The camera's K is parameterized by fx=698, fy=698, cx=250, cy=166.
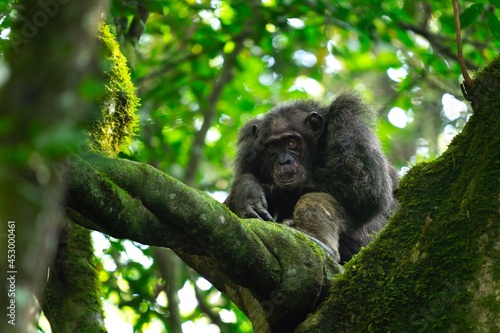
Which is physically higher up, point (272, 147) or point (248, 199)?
point (248, 199)

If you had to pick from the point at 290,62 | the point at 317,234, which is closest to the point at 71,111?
the point at 317,234

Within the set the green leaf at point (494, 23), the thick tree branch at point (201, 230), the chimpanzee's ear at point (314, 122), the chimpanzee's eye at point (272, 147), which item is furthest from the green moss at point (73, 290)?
the green leaf at point (494, 23)

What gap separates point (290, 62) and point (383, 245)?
33.3ft

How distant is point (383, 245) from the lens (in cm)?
512

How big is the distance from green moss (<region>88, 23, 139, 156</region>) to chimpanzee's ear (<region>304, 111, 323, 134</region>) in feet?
8.23

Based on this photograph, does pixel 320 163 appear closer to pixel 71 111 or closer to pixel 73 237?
pixel 73 237

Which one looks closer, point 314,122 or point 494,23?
point 494,23

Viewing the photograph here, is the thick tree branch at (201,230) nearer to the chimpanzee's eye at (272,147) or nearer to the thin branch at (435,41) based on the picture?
the chimpanzee's eye at (272,147)

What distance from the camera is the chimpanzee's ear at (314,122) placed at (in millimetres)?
8263

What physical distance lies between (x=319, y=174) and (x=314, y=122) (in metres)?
1.09

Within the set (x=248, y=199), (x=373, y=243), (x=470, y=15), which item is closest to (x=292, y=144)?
(x=248, y=199)

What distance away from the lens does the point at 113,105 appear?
6113 millimetres

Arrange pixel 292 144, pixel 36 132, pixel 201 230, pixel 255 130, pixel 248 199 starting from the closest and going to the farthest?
pixel 36 132 < pixel 201 230 < pixel 248 199 < pixel 292 144 < pixel 255 130

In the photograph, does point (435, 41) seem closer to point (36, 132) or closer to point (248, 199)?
point (248, 199)
